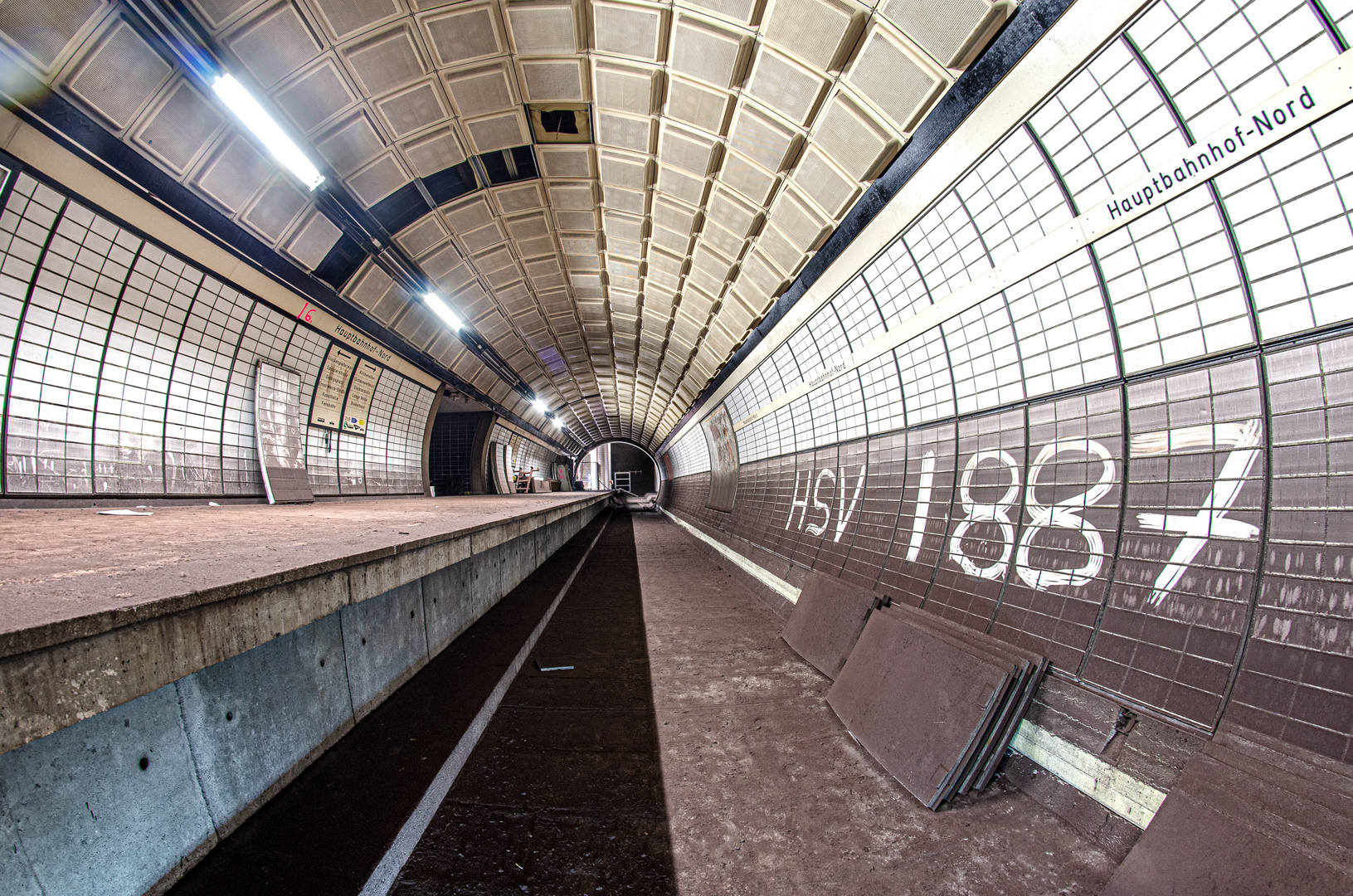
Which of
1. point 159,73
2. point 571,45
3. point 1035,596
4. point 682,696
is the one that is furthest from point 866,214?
point 159,73

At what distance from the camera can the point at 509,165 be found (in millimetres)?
7137

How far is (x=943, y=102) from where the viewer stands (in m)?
4.06

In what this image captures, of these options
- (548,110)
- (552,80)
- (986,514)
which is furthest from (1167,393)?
(548,110)

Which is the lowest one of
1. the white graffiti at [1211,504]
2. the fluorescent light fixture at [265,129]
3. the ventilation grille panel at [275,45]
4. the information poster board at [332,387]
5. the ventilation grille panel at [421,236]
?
the white graffiti at [1211,504]

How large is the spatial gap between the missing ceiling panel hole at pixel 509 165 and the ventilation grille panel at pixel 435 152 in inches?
14.7

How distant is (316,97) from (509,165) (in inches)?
94.9

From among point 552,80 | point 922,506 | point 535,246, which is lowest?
point 922,506

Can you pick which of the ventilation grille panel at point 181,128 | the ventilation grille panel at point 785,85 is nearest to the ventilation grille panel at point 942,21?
the ventilation grille panel at point 785,85

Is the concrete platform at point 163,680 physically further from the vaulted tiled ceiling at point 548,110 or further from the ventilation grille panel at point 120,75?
the vaulted tiled ceiling at point 548,110

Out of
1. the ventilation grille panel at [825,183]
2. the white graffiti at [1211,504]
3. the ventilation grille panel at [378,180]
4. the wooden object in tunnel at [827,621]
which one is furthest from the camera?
the ventilation grille panel at [378,180]

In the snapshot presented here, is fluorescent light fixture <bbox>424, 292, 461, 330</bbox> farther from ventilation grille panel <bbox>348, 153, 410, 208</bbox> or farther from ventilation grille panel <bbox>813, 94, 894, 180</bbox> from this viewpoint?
ventilation grille panel <bbox>813, 94, 894, 180</bbox>

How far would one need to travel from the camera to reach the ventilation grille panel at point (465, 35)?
489cm

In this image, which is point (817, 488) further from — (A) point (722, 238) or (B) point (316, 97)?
(B) point (316, 97)

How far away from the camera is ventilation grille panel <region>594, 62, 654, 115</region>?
5.52 meters
